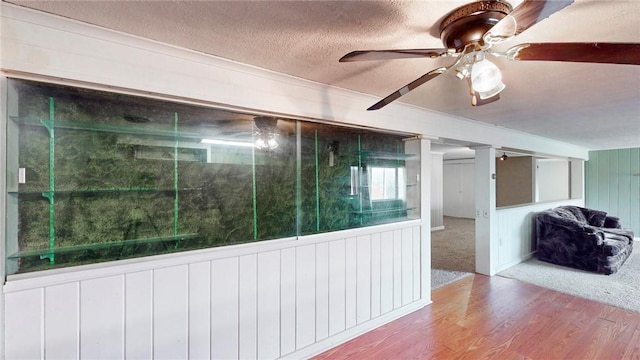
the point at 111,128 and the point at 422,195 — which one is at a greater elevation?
the point at 111,128

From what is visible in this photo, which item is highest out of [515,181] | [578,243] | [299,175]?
[299,175]

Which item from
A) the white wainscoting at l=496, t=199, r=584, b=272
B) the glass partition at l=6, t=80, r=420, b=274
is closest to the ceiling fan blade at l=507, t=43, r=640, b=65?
the glass partition at l=6, t=80, r=420, b=274

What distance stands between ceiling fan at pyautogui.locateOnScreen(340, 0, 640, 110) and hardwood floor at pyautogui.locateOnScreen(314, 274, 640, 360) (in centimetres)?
207

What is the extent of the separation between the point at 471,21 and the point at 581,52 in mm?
408

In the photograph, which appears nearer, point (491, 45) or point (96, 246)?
point (491, 45)

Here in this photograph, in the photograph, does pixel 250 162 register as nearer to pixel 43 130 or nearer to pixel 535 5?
pixel 43 130

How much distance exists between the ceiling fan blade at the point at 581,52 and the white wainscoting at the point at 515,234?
142 inches

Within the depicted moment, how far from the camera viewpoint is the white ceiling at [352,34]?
1.18m

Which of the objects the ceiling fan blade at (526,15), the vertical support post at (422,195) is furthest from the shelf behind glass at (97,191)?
the vertical support post at (422,195)

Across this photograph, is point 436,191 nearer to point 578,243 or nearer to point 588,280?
point 578,243

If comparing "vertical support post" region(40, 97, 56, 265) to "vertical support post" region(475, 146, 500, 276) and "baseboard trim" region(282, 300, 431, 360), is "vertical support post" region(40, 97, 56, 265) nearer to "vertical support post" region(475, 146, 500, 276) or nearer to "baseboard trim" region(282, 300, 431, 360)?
"baseboard trim" region(282, 300, 431, 360)

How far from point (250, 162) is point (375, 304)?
69.3 inches

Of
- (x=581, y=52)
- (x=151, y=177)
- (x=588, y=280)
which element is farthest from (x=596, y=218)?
(x=151, y=177)

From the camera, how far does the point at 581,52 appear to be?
1.02m
